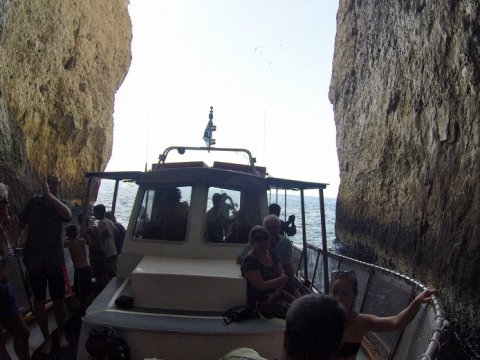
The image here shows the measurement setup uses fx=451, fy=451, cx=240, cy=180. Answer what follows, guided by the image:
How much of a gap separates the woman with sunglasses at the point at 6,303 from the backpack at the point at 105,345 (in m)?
0.87

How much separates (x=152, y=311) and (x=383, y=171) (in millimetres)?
23046

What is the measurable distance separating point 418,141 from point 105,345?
59.5 ft

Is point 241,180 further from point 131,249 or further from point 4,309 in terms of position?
point 4,309

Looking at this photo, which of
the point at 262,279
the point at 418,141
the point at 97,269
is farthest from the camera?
the point at 418,141

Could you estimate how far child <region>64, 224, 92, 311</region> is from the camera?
6.38 m

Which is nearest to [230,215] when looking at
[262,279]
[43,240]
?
[262,279]

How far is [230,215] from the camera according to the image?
5309 millimetres

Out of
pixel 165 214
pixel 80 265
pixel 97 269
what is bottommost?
pixel 97 269

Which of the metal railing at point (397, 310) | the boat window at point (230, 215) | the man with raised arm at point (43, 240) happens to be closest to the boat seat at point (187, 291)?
the boat window at point (230, 215)

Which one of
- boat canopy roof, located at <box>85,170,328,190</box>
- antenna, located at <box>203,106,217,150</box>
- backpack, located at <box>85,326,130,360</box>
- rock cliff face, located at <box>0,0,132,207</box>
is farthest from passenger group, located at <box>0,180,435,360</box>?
rock cliff face, located at <box>0,0,132,207</box>

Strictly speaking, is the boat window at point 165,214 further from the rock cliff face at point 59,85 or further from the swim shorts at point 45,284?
the rock cliff face at point 59,85

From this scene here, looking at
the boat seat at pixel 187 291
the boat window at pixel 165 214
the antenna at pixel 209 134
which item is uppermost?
the antenna at pixel 209 134

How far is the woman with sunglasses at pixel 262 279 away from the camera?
156 inches

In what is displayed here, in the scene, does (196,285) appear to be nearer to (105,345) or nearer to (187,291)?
(187,291)
